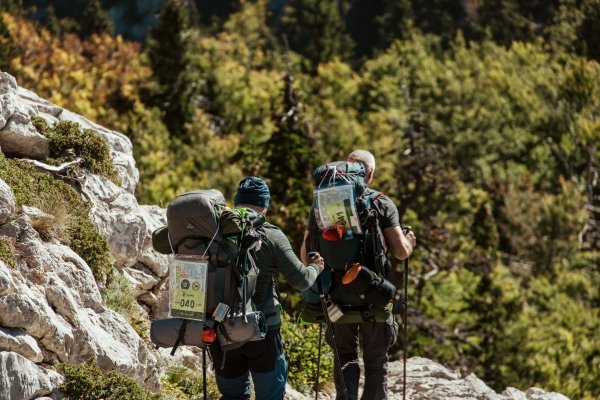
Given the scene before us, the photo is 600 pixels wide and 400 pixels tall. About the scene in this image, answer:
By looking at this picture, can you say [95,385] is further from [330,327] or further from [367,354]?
[367,354]

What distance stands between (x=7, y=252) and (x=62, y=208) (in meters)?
1.49

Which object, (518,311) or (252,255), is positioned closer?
(252,255)

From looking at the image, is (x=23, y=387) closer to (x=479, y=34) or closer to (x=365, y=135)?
(x=365, y=135)

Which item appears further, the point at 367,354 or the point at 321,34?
the point at 321,34

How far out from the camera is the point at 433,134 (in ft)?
171

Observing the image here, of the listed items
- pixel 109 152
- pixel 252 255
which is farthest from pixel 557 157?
pixel 252 255

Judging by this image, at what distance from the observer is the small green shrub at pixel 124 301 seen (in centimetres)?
924

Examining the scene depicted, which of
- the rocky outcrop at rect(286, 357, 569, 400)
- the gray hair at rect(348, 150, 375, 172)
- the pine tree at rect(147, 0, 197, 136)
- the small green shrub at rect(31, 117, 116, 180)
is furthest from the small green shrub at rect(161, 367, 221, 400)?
the pine tree at rect(147, 0, 197, 136)

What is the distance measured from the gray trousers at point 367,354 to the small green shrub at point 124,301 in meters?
2.75

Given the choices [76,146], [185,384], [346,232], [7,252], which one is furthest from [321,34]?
[346,232]

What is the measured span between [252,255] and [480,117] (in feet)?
164

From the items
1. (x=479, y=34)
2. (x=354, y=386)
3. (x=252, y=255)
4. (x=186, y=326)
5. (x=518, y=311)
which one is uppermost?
(x=479, y=34)

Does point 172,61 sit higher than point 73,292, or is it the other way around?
point 172,61

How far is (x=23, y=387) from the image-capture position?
276 inches
